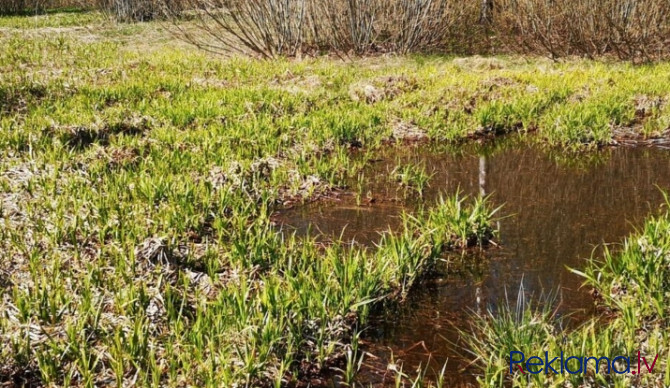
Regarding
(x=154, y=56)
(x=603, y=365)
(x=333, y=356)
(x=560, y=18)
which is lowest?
(x=333, y=356)

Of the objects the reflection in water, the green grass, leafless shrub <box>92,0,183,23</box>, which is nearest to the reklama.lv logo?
the green grass

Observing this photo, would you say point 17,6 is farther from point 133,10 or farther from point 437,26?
point 437,26

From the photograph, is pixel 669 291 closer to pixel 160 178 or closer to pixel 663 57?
pixel 160 178

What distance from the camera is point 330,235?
4375mm

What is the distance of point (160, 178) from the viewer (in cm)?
476

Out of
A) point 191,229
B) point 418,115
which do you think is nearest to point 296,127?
point 418,115

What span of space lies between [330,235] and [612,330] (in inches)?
80.4

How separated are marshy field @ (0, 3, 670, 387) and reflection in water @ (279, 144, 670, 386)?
0.02 m

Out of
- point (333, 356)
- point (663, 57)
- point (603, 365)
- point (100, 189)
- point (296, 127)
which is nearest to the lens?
point (603, 365)

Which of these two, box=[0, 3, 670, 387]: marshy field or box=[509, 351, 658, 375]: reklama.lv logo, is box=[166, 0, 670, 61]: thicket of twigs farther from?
box=[509, 351, 658, 375]: reklama.lv logo

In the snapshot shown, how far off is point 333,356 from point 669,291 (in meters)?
1.68

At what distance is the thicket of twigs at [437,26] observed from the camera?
12.7m

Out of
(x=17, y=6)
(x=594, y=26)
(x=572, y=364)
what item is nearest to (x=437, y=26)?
(x=594, y=26)

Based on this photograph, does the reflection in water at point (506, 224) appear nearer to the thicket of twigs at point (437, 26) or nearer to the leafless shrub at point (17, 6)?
the thicket of twigs at point (437, 26)
